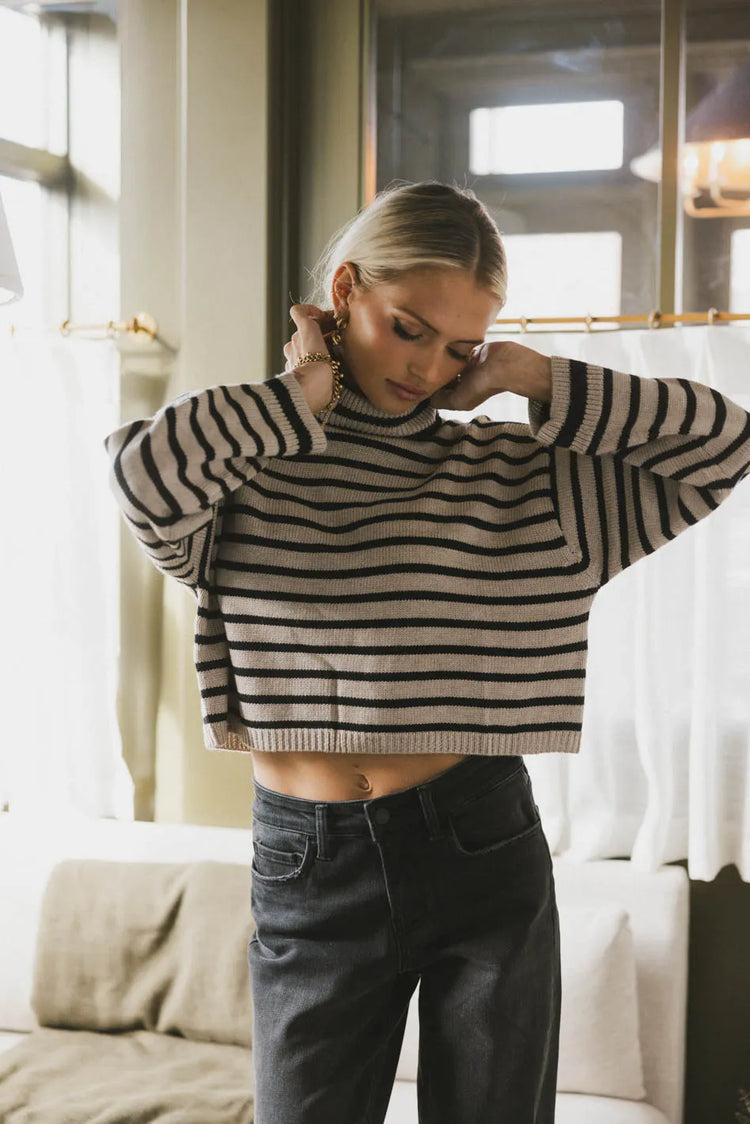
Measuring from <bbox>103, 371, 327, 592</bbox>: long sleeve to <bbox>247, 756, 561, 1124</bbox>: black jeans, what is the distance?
30cm

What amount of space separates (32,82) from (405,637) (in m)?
2.02

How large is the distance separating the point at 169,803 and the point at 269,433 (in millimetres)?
1658

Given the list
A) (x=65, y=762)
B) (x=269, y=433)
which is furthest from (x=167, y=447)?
(x=65, y=762)

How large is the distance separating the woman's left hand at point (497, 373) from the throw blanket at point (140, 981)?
1.23 meters

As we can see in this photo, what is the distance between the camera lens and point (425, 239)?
1.20m

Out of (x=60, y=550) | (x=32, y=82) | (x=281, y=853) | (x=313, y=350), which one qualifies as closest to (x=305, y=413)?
(x=313, y=350)

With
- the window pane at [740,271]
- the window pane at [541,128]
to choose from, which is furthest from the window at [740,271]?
the window pane at [541,128]

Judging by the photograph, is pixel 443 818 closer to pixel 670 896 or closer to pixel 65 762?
pixel 670 896

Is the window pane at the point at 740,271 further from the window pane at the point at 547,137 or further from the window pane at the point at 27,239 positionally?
the window pane at the point at 27,239

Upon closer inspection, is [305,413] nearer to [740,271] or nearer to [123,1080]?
[123,1080]

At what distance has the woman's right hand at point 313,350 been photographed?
3.96 ft

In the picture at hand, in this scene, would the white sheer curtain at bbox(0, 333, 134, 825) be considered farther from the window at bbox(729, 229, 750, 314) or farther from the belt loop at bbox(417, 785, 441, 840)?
the belt loop at bbox(417, 785, 441, 840)

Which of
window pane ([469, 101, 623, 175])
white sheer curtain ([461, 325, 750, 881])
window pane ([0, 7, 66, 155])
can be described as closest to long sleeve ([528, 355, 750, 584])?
white sheer curtain ([461, 325, 750, 881])

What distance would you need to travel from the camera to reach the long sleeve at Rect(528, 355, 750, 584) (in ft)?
4.05
